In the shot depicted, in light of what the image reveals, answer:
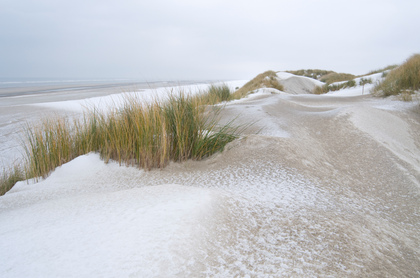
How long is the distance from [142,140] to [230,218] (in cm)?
133

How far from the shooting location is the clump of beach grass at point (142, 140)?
237 centimetres

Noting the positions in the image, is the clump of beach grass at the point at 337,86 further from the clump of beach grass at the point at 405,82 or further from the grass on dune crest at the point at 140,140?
the grass on dune crest at the point at 140,140

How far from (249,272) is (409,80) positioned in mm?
6374

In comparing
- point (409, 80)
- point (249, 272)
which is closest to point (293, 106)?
point (409, 80)

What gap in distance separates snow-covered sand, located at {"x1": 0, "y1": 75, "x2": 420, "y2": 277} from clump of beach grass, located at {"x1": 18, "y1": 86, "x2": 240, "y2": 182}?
12 cm

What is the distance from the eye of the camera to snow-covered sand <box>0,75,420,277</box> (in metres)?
1.00

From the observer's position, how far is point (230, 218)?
1299 mm

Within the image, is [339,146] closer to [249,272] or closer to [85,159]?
[249,272]

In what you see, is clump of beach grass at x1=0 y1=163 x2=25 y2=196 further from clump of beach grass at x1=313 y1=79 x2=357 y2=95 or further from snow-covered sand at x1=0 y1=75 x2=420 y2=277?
clump of beach grass at x1=313 y1=79 x2=357 y2=95

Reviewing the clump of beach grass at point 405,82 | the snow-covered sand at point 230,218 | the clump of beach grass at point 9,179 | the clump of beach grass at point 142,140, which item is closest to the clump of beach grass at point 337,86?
the clump of beach grass at point 405,82

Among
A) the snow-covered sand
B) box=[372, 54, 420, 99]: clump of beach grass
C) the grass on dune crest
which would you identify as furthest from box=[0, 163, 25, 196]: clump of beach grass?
box=[372, 54, 420, 99]: clump of beach grass

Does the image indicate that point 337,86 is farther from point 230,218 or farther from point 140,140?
point 230,218

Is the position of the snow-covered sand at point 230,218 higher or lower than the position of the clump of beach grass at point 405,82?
lower

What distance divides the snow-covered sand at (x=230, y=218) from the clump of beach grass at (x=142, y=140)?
123 mm
